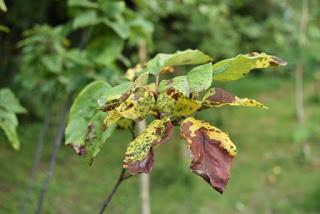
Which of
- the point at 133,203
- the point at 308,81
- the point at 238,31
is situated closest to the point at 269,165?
the point at 238,31

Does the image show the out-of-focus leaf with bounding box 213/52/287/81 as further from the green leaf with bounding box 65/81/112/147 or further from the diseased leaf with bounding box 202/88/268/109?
the green leaf with bounding box 65/81/112/147

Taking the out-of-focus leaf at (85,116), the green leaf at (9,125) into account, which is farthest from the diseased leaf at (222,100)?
the green leaf at (9,125)

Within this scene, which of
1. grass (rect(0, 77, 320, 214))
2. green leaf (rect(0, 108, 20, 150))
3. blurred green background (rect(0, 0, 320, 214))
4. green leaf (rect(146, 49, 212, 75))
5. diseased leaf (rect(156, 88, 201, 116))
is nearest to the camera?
diseased leaf (rect(156, 88, 201, 116))

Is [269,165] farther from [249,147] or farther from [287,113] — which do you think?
[287,113]

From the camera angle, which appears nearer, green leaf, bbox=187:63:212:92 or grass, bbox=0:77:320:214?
green leaf, bbox=187:63:212:92

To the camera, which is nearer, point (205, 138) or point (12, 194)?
point (205, 138)

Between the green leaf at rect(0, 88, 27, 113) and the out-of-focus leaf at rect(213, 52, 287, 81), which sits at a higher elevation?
the out-of-focus leaf at rect(213, 52, 287, 81)

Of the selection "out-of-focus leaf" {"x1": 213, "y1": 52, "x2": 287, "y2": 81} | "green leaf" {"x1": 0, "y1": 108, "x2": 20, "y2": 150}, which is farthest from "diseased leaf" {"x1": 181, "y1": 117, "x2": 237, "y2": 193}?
Result: "green leaf" {"x1": 0, "y1": 108, "x2": 20, "y2": 150}

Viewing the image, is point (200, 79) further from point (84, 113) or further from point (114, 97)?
point (84, 113)
